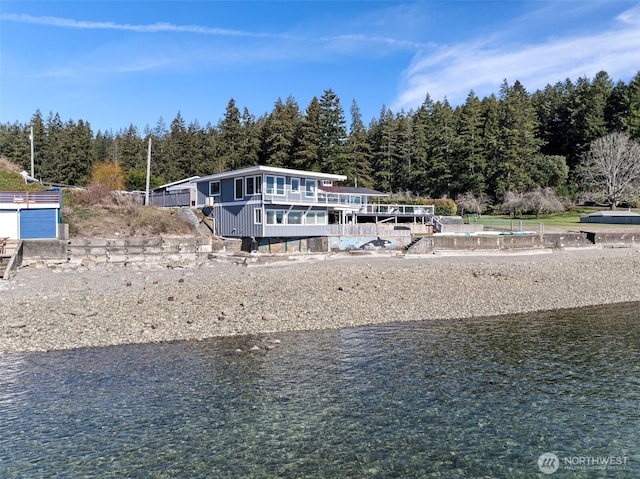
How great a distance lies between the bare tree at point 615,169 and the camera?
58.7m

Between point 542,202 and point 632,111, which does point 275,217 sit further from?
point 632,111

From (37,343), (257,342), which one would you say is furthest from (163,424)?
(37,343)

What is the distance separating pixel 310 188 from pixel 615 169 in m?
46.4

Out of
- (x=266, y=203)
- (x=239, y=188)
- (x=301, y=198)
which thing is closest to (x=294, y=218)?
(x=301, y=198)

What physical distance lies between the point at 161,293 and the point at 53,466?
39.2 feet

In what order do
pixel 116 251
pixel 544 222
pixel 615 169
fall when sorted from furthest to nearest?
pixel 615 169, pixel 544 222, pixel 116 251

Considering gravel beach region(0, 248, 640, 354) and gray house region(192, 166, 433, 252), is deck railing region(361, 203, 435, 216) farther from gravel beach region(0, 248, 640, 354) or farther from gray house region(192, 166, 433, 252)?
gravel beach region(0, 248, 640, 354)

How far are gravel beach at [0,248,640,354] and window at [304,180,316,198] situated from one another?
804 cm

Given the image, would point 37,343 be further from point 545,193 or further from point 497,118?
point 497,118

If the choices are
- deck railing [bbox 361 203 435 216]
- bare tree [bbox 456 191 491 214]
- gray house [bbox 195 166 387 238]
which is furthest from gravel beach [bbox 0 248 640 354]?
bare tree [bbox 456 191 491 214]

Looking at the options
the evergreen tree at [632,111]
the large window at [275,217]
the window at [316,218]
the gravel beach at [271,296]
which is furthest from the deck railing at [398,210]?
the evergreen tree at [632,111]

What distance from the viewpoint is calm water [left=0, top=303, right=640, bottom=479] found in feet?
24.0

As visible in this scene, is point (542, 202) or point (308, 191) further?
point (542, 202)

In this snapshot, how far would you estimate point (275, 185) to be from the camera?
3375cm
